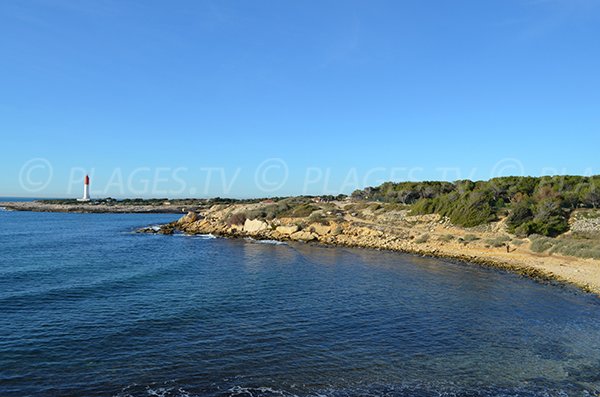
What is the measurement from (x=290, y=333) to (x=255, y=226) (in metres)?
46.3

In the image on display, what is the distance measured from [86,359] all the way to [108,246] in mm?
37157

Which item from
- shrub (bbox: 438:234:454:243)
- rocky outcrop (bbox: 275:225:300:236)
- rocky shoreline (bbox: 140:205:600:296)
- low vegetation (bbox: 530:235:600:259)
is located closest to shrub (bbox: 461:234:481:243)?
rocky shoreline (bbox: 140:205:600:296)

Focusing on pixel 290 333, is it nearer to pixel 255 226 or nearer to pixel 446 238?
pixel 446 238

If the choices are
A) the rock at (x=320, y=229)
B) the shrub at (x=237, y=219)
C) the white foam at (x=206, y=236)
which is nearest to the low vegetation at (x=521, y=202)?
the rock at (x=320, y=229)

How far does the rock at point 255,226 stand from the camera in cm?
6381

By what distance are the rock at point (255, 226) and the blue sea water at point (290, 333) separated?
29293 millimetres

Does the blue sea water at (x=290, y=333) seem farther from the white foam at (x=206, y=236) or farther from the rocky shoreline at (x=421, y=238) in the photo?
the white foam at (x=206, y=236)

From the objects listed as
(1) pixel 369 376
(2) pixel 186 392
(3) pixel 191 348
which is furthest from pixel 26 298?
(1) pixel 369 376

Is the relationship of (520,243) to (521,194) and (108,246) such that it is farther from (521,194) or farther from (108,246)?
(108,246)

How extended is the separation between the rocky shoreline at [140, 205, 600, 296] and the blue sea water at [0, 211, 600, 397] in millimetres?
3387

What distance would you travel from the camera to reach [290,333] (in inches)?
727

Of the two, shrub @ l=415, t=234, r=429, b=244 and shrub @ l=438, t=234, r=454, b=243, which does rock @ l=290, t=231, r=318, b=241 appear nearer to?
shrub @ l=415, t=234, r=429, b=244

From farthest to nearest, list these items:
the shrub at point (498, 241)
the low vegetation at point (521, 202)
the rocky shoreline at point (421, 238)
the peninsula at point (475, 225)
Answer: the low vegetation at point (521, 202), the shrub at point (498, 241), the peninsula at point (475, 225), the rocky shoreline at point (421, 238)

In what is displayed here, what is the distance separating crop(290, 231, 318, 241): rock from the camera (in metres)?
56.8
